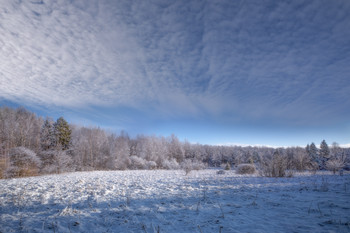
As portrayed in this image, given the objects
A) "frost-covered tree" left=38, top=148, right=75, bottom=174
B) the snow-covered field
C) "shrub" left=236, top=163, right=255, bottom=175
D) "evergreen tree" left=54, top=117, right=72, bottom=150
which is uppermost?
"evergreen tree" left=54, top=117, right=72, bottom=150

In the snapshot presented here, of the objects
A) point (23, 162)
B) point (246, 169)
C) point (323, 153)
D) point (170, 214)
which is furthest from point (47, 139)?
point (323, 153)

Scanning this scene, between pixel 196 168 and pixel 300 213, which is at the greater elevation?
pixel 300 213

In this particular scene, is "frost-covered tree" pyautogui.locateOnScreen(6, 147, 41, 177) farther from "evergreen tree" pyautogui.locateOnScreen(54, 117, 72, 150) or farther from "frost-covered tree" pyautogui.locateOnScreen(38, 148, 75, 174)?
"evergreen tree" pyautogui.locateOnScreen(54, 117, 72, 150)

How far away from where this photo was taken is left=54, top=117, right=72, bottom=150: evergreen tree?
31.9 metres

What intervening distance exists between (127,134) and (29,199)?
6951 centimetres

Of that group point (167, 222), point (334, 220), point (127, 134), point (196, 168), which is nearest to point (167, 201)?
point (167, 222)

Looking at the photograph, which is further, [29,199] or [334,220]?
[29,199]

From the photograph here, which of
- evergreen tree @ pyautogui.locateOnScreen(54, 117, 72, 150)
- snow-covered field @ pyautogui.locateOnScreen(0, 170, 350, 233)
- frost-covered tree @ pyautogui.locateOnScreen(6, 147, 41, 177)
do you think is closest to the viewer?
A: snow-covered field @ pyautogui.locateOnScreen(0, 170, 350, 233)

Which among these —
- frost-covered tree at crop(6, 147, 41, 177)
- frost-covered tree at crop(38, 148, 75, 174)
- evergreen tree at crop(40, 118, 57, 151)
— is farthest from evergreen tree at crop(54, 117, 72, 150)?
frost-covered tree at crop(6, 147, 41, 177)

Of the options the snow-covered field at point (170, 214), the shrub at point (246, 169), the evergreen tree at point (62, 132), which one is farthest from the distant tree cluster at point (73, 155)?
the snow-covered field at point (170, 214)

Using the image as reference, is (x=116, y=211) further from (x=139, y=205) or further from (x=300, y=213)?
(x=300, y=213)

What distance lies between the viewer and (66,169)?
76.4 feet

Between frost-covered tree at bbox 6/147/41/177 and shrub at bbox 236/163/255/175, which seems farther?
shrub at bbox 236/163/255/175

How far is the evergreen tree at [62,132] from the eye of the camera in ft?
105
